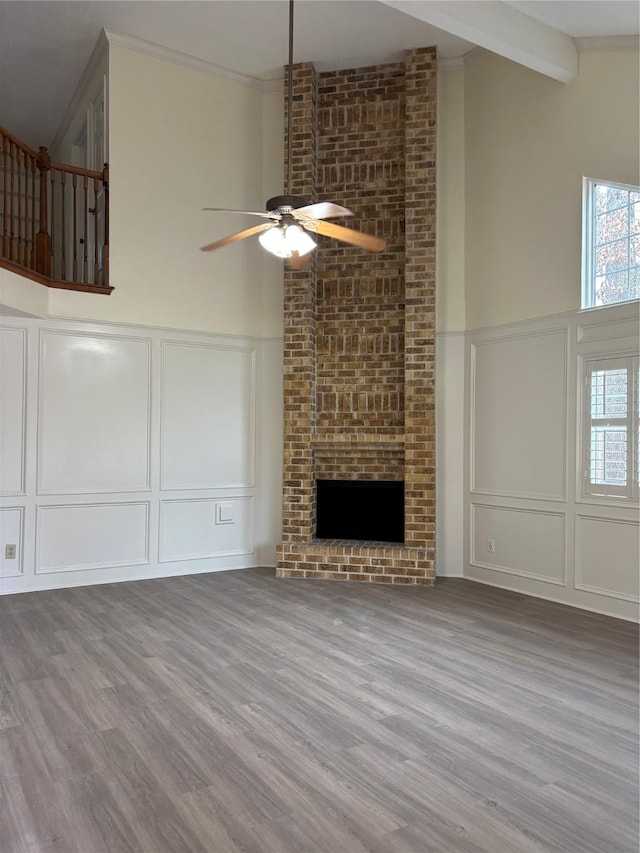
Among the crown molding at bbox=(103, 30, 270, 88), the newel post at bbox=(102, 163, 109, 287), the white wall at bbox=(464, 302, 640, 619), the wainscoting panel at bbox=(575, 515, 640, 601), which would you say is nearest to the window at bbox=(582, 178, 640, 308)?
the white wall at bbox=(464, 302, 640, 619)

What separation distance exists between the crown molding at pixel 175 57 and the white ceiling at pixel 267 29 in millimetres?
51

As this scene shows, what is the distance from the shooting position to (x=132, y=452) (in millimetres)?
5762

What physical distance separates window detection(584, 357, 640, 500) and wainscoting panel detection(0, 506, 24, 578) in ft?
15.2

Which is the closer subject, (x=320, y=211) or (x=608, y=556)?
(x=320, y=211)

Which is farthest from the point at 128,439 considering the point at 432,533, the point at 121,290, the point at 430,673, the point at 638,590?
the point at 638,590

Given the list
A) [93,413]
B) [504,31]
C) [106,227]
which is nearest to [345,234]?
[504,31]

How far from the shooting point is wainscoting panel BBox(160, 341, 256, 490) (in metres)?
5.97

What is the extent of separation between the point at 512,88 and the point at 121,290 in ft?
12.8

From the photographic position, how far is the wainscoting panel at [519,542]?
5094 millimetres

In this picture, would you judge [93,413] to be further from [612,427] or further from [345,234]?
[612,427]

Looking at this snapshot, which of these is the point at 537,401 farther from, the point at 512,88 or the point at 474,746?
the point at 474,746

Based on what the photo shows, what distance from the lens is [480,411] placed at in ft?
19.0

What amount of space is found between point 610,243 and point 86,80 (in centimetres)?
536

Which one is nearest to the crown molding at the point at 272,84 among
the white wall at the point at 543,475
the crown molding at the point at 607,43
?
the crown molding at the point at 607,43
